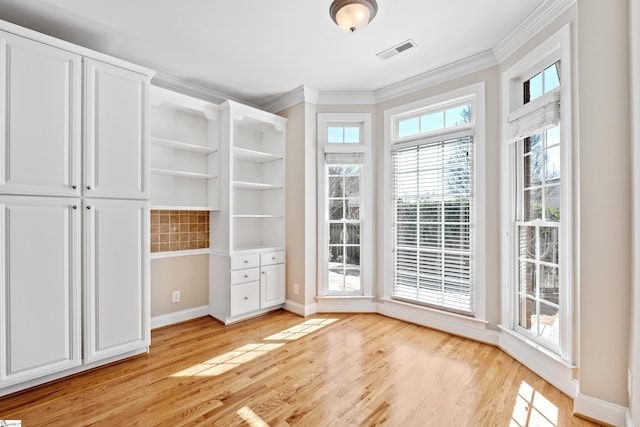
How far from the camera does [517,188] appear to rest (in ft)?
8.53

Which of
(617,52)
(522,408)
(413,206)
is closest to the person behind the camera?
(617,52)

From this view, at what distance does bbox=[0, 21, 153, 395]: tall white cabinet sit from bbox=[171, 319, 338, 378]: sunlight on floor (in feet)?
1.92

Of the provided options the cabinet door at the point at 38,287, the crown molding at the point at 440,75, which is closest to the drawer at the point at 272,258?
the cabinet door at the point at 38,287

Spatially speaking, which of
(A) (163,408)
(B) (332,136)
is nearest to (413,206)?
(B) (332,136)

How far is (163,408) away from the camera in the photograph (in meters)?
1.88

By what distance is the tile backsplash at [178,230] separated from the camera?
321cm

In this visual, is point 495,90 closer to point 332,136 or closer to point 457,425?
point 332,136

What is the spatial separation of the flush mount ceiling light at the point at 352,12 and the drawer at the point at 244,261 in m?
2.44

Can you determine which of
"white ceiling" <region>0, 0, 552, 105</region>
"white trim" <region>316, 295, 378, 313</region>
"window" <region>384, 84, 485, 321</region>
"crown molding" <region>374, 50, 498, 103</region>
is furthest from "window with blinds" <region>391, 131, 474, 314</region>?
"white ceiling" <region>0, 0, 552, 105</region>

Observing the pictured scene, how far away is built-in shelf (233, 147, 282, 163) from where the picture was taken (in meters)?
3.47

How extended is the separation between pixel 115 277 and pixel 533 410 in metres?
3.07

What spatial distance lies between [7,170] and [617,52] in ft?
12.3

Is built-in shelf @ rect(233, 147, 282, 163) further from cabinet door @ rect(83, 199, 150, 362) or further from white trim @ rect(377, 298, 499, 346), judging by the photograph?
white trim @ rect(377, 298, 499, 346)

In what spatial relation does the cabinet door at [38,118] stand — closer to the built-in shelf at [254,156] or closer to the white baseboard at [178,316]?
the built-in shelf at [254,156]
